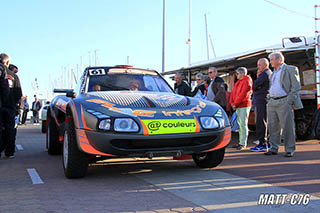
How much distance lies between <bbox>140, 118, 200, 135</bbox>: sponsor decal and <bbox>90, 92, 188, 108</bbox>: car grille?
342mm

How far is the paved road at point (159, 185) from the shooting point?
10.5ft

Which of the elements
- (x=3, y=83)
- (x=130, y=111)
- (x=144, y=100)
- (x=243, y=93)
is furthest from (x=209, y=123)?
(x=3, y=83)

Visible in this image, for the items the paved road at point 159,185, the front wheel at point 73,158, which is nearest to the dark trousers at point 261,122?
the paved road at point 159,185

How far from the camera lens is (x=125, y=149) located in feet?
13.2

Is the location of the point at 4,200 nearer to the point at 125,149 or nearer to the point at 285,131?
the point at 125,149

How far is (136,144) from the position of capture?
160 inches

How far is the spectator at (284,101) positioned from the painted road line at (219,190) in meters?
2.02

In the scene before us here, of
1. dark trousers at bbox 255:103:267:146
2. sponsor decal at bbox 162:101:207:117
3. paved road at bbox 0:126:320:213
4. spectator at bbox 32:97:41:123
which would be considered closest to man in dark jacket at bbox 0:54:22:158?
paved road at bbox 0:126:320:213

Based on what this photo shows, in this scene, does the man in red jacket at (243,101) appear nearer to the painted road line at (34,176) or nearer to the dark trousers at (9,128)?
the painted road line at (34,176)

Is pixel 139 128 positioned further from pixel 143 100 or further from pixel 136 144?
pixel 143 100

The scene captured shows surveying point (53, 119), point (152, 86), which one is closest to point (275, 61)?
point (152, 86)

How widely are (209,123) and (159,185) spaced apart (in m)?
0.96

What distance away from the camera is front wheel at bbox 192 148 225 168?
4.77 m

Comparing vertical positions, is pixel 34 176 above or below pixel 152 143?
below
